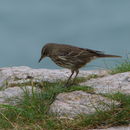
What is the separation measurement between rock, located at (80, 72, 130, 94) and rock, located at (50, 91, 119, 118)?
410 millimetres

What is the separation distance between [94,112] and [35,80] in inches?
101

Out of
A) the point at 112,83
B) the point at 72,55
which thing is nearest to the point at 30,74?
the point at 72,55

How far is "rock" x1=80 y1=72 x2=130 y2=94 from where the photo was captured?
742 cm

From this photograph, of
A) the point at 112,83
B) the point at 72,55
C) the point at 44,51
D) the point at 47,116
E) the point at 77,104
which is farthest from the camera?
the point at 44,51

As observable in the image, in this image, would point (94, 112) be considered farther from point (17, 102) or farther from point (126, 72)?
point (126, 72)

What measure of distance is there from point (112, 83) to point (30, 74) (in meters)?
1.87

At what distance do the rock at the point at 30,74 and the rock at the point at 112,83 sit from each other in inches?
29.4

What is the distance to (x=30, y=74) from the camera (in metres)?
9.24

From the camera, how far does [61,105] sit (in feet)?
21.9

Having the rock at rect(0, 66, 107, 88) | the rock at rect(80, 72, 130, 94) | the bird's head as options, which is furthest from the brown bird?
the rock at rect(80, 72, 130, 94)

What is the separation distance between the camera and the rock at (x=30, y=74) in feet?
28.5

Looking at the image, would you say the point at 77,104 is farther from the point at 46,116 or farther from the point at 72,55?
the point at 72,55

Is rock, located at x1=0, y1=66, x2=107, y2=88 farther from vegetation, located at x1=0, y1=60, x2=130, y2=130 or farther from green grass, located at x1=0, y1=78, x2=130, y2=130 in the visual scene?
green grass, located at x1=0, y1=78, x2=130, y2=130

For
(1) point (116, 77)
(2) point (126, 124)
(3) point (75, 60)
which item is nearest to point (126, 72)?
(1) point (116, 77)
